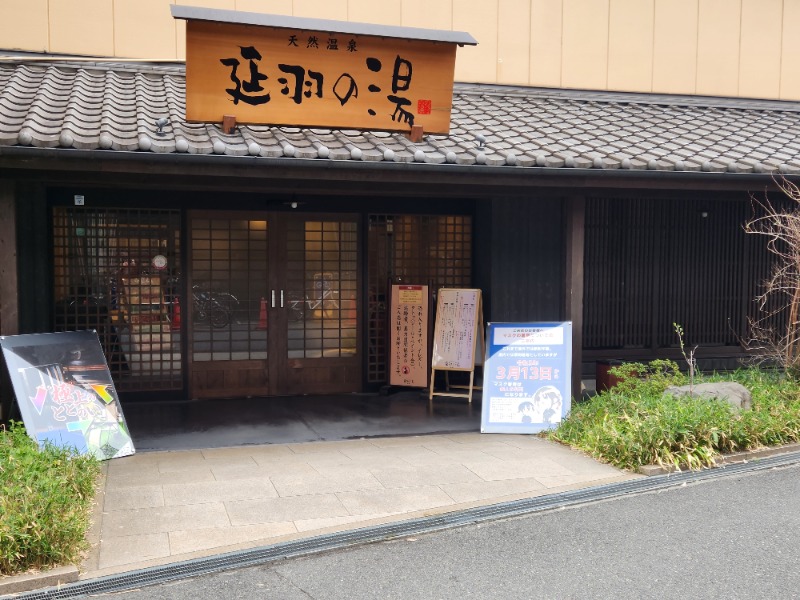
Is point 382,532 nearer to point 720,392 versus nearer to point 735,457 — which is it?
point 735,457

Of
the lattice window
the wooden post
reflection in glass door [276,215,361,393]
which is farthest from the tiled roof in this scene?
reflection in glass door [276,215,361,393]

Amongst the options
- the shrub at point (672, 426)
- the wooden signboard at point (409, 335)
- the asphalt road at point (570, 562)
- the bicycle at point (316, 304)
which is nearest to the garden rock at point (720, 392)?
the shrub at point (672, 426)

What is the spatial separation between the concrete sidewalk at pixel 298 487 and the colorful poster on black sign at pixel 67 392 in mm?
364

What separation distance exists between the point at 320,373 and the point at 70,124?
491 centimetres

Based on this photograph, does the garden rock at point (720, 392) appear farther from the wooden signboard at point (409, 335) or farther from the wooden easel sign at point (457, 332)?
the wooden signboard at point (409, 335)

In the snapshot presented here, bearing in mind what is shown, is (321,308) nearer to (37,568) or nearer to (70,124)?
(70,124)

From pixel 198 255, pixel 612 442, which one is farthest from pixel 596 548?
pixel 198 255

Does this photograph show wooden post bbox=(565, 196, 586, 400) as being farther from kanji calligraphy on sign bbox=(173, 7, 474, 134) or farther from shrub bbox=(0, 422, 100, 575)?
shrub bbox=(0, 422, 100, 575)

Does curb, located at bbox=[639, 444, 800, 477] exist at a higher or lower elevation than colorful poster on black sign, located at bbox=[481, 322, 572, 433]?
lower

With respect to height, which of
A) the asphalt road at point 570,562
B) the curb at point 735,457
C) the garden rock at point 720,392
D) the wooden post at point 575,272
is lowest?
the asphalt road at point 570,562

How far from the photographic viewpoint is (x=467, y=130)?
30.3ft

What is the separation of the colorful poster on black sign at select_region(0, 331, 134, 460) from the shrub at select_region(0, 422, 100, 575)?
621 mm

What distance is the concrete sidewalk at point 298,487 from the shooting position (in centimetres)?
549

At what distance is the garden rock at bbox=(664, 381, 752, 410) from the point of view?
27.3ft
